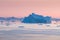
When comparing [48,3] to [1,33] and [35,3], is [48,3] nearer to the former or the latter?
[35,3]

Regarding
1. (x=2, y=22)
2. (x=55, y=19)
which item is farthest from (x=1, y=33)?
(x=55, y=19)

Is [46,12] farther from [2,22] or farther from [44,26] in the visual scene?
[2,22]

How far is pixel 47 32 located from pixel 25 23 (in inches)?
11.3

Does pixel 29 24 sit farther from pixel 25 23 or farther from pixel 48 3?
pixel 48 3

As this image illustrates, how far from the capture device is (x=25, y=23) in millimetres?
1643

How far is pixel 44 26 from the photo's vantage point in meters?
1.65

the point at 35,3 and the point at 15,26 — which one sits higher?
the point at 35,3

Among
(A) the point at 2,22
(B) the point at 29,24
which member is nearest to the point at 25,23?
(B) the point at 29,24

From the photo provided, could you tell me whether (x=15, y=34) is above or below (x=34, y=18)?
below

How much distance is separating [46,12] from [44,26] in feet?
0.57

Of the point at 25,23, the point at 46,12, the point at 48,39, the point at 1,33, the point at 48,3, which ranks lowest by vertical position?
the point at 48,39

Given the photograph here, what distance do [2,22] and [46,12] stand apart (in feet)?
1.80

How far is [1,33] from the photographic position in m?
1.64

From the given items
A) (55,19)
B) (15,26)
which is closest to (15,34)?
(15,26)
